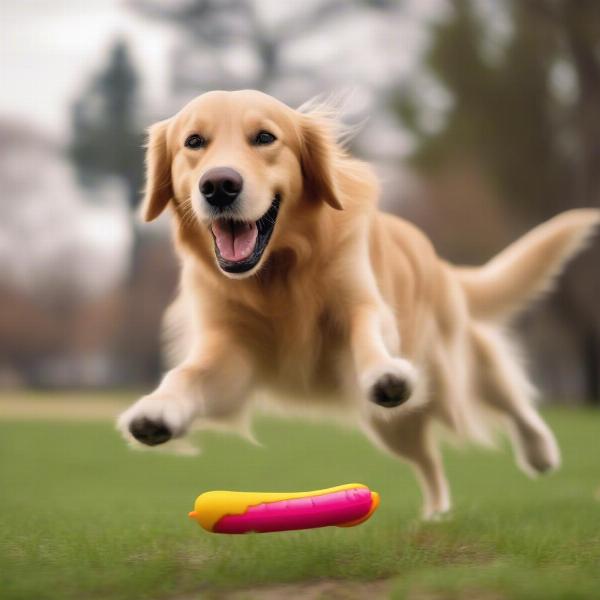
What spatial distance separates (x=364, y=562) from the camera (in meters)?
3.14

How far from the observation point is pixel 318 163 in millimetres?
3697

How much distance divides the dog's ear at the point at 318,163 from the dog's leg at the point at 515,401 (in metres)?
1.99

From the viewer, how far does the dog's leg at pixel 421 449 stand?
5.12 meters

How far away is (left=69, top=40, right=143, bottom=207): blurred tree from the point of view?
→ 30.4 meters

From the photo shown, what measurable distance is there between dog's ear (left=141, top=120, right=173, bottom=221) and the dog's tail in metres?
2.38

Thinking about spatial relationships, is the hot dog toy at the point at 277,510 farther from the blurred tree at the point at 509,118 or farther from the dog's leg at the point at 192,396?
the blurred tree at the point at 509,118

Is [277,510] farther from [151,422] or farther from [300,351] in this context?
[300,351]

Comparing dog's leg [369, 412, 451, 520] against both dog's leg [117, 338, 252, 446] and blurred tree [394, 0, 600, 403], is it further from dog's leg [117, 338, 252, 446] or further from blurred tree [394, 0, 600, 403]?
blurred tree [394, 0, 600, 403]

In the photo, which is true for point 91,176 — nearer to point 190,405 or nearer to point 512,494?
point 512,494

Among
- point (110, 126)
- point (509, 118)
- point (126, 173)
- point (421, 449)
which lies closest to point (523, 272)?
point (421, 449)

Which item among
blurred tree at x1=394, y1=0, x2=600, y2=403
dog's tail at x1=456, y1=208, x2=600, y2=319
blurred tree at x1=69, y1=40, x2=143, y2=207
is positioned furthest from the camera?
blurred tree at x1=69, y1=40, x2=143, y2=207

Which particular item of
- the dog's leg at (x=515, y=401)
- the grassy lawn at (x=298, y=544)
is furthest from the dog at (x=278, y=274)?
the dog's leg at (x=515, y=401)

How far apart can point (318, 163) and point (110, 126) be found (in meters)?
28.7

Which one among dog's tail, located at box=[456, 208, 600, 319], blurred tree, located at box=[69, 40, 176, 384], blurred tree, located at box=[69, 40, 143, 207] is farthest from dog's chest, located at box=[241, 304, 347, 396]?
blurred tree, located at box=[69, 40, 143, 207]
